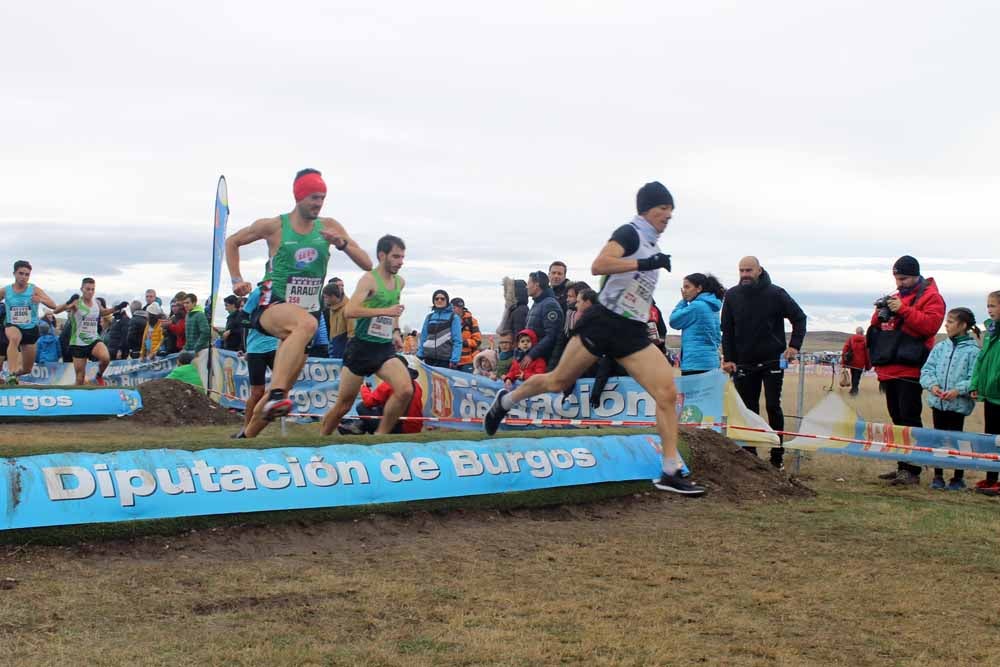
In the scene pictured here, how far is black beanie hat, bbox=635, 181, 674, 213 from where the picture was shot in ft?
→ 24.0

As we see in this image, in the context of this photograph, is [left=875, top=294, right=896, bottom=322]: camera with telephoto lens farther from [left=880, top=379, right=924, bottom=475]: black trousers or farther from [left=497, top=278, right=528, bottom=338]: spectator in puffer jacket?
[left=497, top=278, right=528, bottom=338]: spectator in puffer jacket

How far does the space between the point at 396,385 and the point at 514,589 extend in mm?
3588

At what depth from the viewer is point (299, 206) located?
8109 millimetres

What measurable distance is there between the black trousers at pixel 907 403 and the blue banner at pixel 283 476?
335 cm

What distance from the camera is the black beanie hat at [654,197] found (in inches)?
288

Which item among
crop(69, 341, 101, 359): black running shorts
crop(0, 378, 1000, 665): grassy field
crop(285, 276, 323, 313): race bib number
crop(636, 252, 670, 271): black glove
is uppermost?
crop(636, 252, 670, 271): black glove

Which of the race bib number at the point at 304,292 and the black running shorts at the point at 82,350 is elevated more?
the race bib number at the point at 304,292

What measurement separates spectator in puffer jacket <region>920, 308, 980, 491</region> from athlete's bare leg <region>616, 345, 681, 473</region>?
141 inches

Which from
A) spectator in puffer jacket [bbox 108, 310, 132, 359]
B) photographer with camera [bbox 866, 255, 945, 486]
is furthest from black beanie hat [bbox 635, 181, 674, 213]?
spectator in puffer jacket [bbox 108, 310, 132, 359]

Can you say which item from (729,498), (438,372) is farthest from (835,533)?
(438,372)

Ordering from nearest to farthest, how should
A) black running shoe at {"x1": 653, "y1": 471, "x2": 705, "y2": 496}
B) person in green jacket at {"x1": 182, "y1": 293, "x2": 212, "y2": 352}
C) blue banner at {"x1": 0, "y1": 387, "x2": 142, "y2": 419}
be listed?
1. black running shoe at {"x1": 653, "y1": 471, "x2": 705, "y2": 496}
2. blue banner at {"x1": 0, "y1": 387, "x2": 142, "y2": 419}
3. person in green jacket at {"x1": 182, "y1": 293, "x2": 212, "y2": 352}

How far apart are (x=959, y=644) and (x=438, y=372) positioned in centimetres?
962

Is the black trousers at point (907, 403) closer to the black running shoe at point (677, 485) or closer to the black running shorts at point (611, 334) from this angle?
the black running shoe at point (677, 485)

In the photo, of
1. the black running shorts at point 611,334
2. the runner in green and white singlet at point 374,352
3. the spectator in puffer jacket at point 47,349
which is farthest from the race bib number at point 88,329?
the black running shorts at point 611,334
